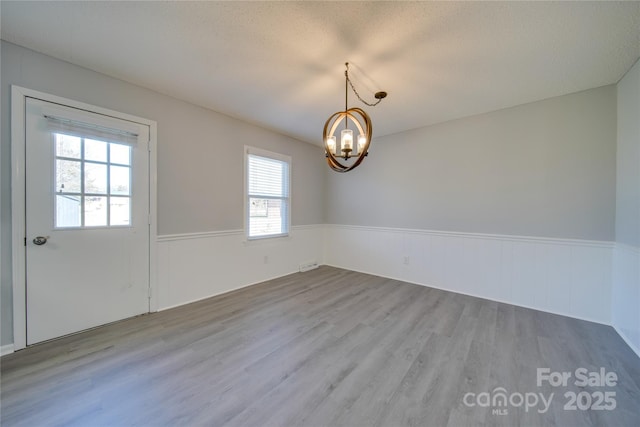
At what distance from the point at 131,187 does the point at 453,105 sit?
13.4 ft

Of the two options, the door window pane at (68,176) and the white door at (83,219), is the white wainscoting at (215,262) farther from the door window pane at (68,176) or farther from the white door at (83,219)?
the door window pane at (68,176)

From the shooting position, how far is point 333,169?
2.61 m

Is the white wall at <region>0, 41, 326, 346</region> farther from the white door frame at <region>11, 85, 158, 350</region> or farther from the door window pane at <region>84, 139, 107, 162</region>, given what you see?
the door window pane at <region>84, 139, 107, 162</region>

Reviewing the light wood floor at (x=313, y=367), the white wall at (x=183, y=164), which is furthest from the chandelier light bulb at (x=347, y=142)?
the white wall at (x=183, y=164)

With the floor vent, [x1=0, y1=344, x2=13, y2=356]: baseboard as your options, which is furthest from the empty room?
the floor vent

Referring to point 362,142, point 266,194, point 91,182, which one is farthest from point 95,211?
point 362,142

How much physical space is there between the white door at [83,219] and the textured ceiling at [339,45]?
0.64 m

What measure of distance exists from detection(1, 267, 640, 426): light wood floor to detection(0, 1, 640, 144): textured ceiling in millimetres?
2645

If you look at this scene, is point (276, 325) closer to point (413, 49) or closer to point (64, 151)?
point (64, 151)

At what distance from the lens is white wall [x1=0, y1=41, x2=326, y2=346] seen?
2.02 m

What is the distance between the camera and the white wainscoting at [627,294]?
2.16 m

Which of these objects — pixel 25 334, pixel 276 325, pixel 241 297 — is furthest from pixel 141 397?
pixel 241 297

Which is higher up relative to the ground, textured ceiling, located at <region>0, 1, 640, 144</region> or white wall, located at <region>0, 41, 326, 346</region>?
textured ceiling, located at <region>0, 1, 640, 144</region>

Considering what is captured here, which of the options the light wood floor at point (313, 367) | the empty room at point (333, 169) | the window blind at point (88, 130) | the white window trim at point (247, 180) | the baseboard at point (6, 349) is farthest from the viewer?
the white window trim at point (247, 180)
